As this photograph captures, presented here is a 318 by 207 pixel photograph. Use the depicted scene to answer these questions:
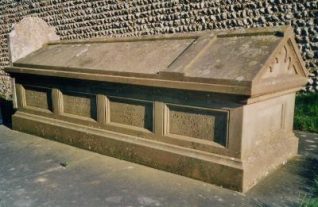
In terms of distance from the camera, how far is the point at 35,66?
4859mm

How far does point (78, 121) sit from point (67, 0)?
29.5 feet

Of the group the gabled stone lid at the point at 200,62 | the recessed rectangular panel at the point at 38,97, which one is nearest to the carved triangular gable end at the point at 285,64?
the gabled stone lid at the point at 200,62

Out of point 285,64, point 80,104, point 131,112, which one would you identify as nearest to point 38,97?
point 80,104

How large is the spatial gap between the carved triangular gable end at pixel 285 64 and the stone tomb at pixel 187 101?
0.01 m

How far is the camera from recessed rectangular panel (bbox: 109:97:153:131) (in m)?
3.69

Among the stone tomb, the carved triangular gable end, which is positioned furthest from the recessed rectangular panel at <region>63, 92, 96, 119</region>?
the carved triangular gable end

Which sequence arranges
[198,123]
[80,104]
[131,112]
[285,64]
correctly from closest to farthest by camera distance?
[198,123], [285,64], [131,112], [80,104]

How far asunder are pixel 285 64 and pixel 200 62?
992mm

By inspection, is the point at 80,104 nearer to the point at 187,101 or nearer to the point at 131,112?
the point at 131,112

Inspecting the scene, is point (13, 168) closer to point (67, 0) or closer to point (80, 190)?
point (80, 190)

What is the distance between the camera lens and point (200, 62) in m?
3.36

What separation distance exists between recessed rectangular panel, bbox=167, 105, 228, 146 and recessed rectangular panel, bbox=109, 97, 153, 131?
0.30 meters

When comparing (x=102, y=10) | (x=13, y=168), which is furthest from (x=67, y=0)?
(x=13, y=168)

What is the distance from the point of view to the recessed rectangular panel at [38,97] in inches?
191
